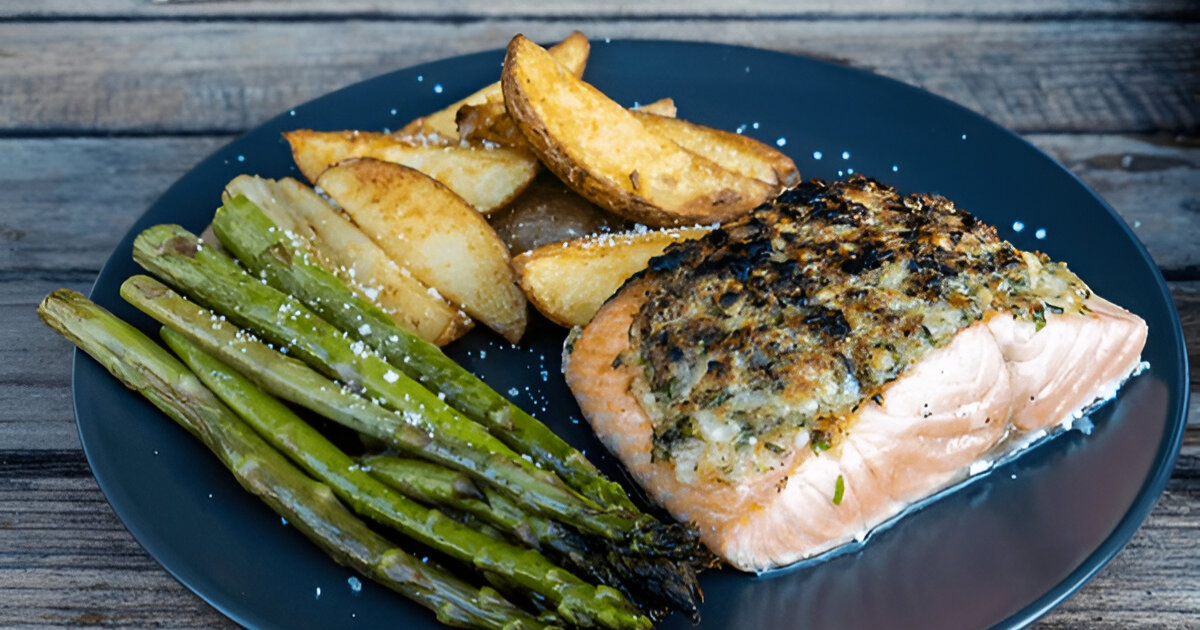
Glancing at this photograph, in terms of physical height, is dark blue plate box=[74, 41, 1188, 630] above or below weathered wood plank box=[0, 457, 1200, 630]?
above

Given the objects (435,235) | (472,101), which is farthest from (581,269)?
(472,101)

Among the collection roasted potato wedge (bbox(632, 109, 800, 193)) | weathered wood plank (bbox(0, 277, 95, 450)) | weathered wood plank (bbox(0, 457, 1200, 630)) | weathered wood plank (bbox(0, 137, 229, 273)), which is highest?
roasted potato wedge (bbox(632, 109, 800, 193))

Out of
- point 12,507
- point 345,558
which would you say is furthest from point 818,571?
point 12,507

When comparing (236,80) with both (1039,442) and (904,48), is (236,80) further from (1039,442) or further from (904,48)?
(1039,442)

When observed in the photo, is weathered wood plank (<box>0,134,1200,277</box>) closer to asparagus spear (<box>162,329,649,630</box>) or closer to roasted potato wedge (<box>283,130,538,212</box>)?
roasted potato wedge (<box>283,130,538,212</box>)

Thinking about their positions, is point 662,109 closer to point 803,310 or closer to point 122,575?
point 803,310

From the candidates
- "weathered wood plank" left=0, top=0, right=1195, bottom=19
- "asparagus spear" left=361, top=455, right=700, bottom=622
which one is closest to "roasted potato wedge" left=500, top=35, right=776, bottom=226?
"asparagus spear" left=361, top=455, right=700, bottom=622
